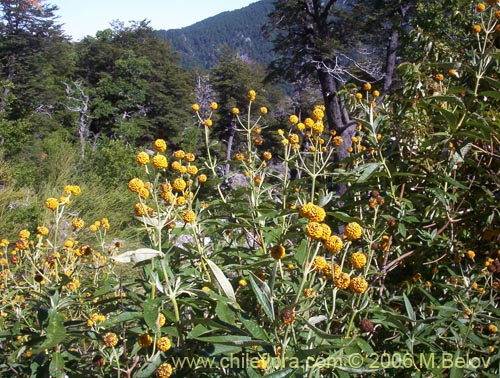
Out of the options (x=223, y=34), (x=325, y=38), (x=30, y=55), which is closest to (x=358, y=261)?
(x=325, y=38)

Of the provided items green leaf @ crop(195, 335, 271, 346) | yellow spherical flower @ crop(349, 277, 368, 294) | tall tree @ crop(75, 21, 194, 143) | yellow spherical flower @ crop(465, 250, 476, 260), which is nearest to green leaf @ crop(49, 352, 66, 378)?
green leaf @ crop(195, 335, 271, 346)

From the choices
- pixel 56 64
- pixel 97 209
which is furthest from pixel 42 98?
pixel 97 209

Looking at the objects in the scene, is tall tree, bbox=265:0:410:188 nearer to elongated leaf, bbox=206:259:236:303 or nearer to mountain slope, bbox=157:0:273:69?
elongated leaf, bbox=206:259:236:303

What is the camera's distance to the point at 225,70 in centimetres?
2309

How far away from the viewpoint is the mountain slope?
317 feet

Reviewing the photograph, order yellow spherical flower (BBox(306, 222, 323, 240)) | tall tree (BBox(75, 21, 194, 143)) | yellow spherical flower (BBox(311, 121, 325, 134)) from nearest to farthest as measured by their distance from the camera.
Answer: yellow spherical flower (BBox(306, 222, 323, 240)) → yellow spherical flower (BBox(311, 121, 325, 134)) → tall tree (BBox(75, 21, 194, 143))

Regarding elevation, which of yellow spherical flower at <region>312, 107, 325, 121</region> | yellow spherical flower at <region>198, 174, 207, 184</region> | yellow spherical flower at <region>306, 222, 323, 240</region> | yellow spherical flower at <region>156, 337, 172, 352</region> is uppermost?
yellow spherical flower at <region>312, 107, 325, 121</region>

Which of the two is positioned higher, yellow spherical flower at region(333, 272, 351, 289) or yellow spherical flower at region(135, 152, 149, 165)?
yellow spherical flower at region(135, 152, 149, 165)

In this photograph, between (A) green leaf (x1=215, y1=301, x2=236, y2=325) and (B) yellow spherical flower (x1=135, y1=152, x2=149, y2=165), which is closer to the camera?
(A) green leaf (x1=215, y1=301, x2=236, y2=325)

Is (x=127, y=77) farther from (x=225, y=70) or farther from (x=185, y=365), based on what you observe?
(x=185, y=365)

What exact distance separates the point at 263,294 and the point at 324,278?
0.18 m

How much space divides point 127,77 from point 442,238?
26.5m

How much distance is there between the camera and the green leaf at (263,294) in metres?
0.75

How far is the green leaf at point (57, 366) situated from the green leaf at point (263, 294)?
39 cm
